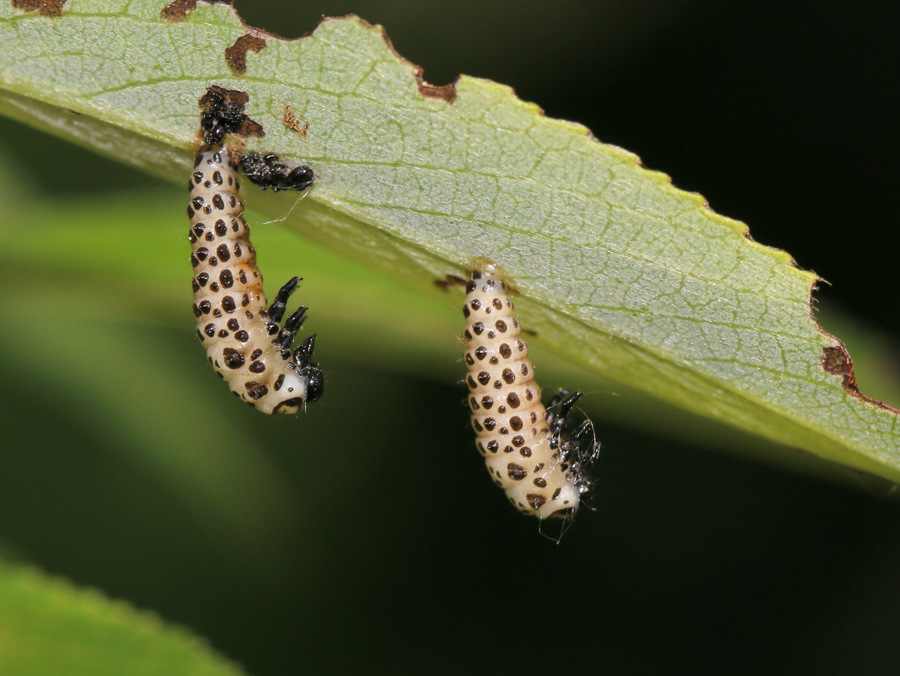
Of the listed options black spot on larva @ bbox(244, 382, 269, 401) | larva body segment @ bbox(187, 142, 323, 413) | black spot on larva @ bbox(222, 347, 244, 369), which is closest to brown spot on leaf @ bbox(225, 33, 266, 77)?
larva body segment @ bbox(187, 142, 323, 413)

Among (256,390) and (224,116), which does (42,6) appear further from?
(256,390)

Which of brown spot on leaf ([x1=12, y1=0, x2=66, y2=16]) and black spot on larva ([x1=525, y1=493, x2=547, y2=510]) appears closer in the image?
brown spot on leaf ([x1=12, y1=0, x2=66, y2=16])

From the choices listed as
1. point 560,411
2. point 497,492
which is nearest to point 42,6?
point 560,411

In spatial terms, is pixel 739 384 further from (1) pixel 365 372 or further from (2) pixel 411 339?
(1) pixel 365 372

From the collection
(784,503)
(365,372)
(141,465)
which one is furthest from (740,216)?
(141,465)

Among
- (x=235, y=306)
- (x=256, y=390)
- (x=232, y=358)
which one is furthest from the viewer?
(x=256, y=390)

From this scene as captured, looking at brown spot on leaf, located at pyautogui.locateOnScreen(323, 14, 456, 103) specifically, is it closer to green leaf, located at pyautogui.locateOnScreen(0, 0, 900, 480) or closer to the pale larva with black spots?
green leaf, located at pyautogui.locateOnScreen(0, 0, 900, 480)
